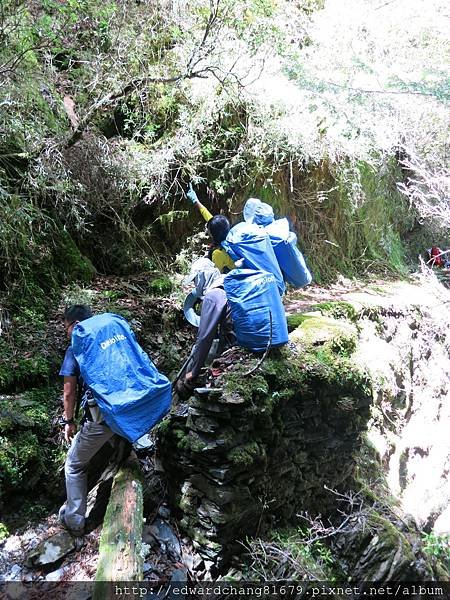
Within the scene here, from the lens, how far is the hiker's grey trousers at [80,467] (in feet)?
13.0

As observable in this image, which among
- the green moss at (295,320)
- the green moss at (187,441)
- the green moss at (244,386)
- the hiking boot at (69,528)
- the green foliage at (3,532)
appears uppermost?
the green moss at (244,386)

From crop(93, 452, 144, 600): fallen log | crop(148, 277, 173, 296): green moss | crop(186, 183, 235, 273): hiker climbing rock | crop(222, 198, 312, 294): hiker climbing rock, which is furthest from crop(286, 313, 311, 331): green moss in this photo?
crop(93, 452, 144, 600): fallen log

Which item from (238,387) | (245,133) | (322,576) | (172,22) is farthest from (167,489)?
→ (172,22)

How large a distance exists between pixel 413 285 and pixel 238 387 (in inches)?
383

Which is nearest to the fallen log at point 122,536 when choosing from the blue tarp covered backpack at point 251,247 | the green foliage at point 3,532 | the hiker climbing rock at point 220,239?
the green foliage at point 3,532

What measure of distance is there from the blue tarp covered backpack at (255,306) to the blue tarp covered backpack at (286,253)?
649mm

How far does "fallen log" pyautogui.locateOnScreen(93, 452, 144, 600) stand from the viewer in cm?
301

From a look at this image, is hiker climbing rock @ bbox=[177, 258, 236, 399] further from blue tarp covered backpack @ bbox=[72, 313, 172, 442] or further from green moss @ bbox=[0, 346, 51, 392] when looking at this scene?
green moss @ bbox=[0, 346, 51, 392]

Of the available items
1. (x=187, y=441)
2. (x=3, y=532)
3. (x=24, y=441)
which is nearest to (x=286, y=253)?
(x=187, y=441)

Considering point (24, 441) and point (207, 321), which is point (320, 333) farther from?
point (24, 441)

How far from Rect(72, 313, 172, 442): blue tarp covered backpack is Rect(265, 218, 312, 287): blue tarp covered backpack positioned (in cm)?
211

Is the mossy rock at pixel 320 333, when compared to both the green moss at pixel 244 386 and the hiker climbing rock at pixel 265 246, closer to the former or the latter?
the hiker climbing rock at pixel 265 246

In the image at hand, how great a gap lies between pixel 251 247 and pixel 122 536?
289cm

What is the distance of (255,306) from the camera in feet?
14.5
